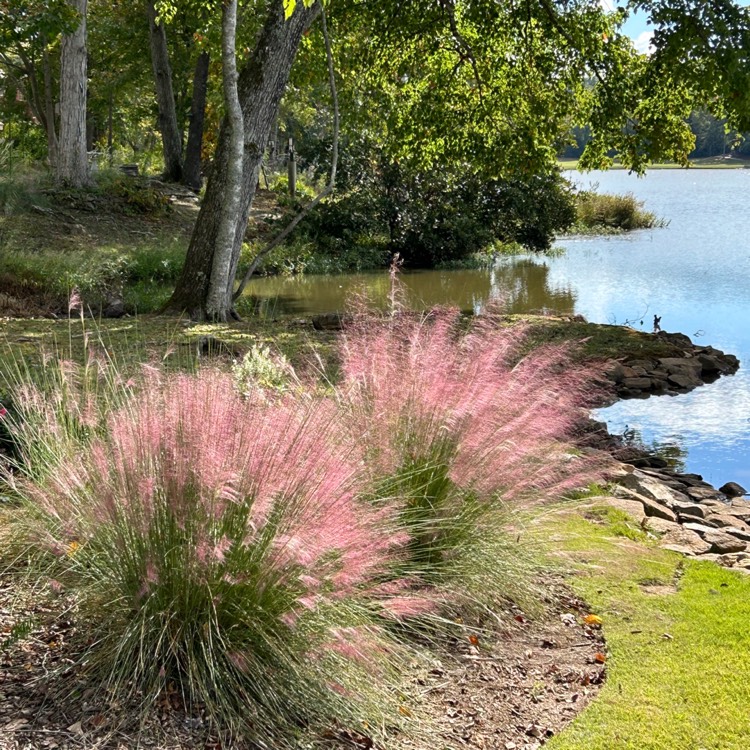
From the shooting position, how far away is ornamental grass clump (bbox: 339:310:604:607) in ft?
12.4

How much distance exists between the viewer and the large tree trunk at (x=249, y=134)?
1030cm

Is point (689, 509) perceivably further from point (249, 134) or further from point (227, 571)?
point (249, 134)

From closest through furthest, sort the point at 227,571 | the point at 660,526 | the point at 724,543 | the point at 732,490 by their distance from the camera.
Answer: the point at 227,571, the point at 724,543, the point at 660,526, the point at 732,490

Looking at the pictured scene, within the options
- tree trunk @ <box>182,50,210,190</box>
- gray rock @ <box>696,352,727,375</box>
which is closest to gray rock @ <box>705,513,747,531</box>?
gray rock @ <box>696,352,727,375</box>

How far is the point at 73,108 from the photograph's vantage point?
61.1ft

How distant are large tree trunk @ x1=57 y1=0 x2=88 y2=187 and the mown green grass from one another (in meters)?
16.1

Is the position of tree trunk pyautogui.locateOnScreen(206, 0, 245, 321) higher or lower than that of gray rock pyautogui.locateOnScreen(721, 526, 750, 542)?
higher

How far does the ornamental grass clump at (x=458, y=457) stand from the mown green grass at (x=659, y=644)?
1.46 ft

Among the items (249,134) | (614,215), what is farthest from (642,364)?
(614,215)

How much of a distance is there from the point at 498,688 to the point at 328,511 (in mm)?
1069

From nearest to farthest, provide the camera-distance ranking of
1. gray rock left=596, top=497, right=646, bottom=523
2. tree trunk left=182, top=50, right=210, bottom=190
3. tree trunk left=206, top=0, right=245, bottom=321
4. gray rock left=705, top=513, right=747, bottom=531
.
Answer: gray rock left=596, top=497, right=646, bottom=523
gray rock left=705, top=513, right=747, bottom=531
tree trunk left=206, top=0, right=245, bottom=321
tree trunk left=182, top=50, right=210, bottom=190

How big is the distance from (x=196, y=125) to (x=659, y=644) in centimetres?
2293

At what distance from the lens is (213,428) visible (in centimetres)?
283

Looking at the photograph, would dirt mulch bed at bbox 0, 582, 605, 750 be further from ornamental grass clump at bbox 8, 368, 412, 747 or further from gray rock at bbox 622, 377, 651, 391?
gray rock at bbox 622, 377, 651, 391
